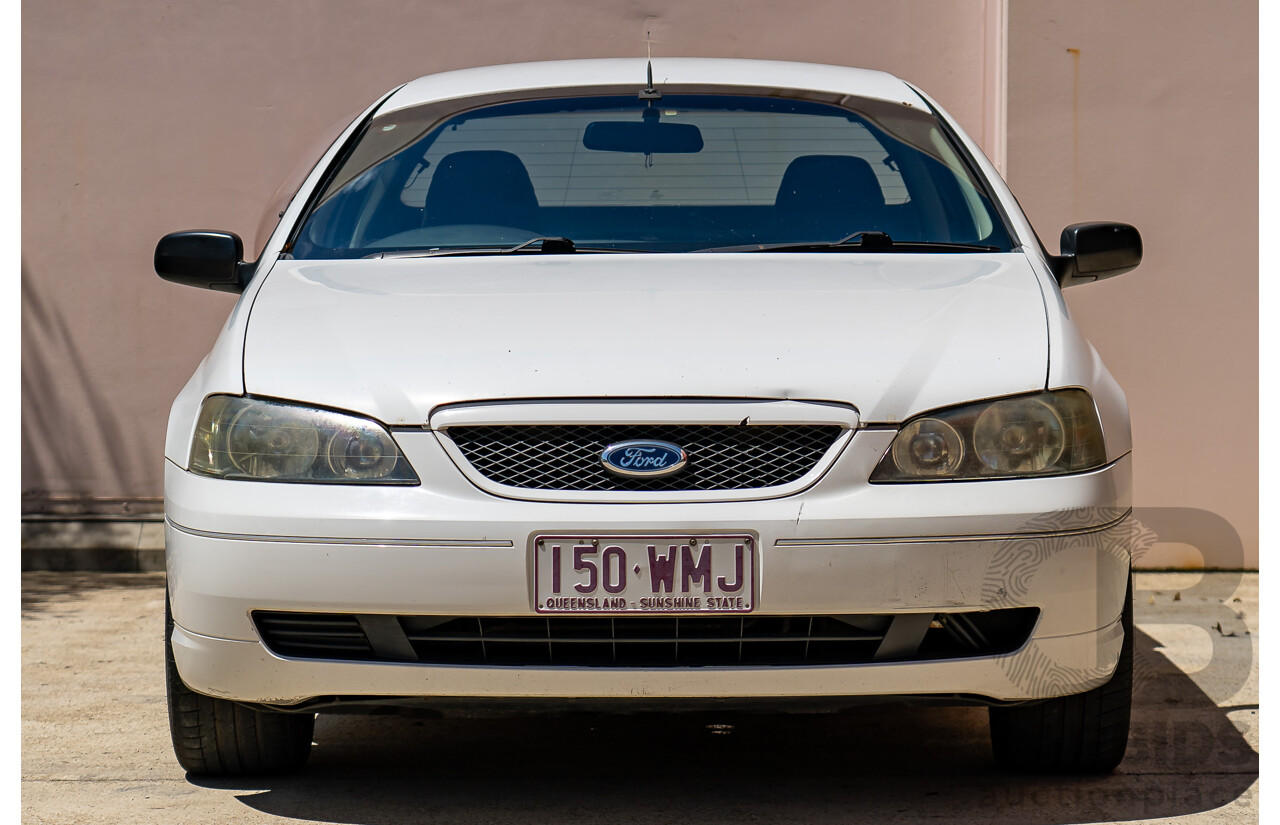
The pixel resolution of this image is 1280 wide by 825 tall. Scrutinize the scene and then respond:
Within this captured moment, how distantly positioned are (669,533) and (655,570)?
0.07m

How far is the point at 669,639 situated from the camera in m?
2.61

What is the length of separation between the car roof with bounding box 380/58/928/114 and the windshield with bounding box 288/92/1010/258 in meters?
0.08

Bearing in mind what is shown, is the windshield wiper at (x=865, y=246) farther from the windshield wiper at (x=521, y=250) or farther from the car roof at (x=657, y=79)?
the car roof at (x=657, y=79)

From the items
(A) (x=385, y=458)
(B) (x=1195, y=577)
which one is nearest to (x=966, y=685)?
(A) (x=385, y=458)

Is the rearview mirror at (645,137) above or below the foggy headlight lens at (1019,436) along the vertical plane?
above

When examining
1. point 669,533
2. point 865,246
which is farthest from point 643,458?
point 865,246

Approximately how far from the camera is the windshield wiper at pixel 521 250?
129 inches

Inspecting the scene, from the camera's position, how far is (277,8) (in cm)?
621

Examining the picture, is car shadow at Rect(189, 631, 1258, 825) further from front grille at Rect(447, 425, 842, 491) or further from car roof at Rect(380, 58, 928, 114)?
car roof at Rect(380, 58, 928, 114)

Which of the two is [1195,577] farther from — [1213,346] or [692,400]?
[692,400]

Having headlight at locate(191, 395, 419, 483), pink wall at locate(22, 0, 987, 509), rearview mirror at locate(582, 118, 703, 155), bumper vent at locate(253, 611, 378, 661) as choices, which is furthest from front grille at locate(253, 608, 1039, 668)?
pink wall at locate(22, 0, 987, 509)

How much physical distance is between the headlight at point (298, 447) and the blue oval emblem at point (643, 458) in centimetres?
37

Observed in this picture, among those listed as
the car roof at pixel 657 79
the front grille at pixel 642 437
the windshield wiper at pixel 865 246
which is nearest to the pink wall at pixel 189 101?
the car roof at pixel 657 79

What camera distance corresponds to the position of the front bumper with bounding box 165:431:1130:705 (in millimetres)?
2537
